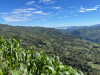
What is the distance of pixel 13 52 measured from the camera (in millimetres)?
4195

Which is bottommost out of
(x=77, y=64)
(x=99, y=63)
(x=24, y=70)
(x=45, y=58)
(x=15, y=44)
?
(x=99, y=63)

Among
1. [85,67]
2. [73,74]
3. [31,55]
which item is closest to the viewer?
[73,74]

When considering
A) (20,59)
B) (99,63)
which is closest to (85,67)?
(99,63)

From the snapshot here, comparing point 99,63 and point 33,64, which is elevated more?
point 33,64

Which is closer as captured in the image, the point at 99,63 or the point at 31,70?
the point at 31,70

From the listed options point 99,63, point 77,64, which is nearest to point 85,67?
point 77,64

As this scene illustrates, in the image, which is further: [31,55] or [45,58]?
[31,55]

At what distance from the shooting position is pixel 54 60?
12.0 ft

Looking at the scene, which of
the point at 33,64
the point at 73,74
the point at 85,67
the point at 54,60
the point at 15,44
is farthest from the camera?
the point at 85,67

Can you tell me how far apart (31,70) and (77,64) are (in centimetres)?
12178

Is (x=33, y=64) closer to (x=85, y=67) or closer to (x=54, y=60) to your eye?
(x=54, y=60)

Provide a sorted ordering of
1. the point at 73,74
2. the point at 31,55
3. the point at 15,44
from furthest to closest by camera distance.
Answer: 1. the point at 15,44
2. the point at 31,55
3. the point at 73,74

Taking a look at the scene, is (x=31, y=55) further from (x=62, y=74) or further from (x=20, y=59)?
(x=62, y=74)

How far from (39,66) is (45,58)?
0.39 metres
